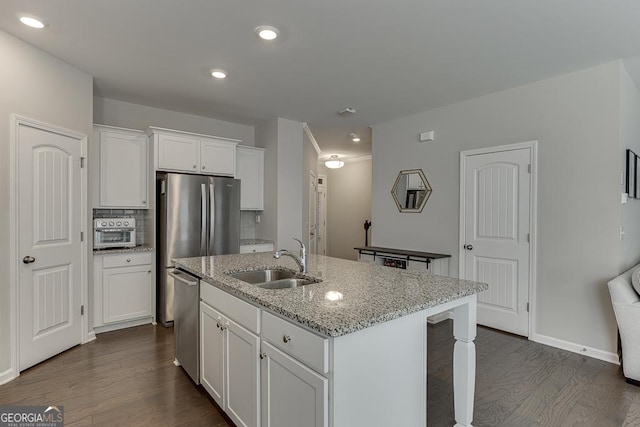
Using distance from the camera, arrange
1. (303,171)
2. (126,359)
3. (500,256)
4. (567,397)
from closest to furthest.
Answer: (567,397) → (126,359) → (500,256) → (303,171)

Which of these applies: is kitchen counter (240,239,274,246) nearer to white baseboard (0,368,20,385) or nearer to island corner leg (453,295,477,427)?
white baseboard (0,368,20,385)

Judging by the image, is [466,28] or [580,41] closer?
[466,28]

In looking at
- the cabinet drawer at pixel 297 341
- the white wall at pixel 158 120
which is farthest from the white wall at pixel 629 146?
the white wall at pixel 158 120

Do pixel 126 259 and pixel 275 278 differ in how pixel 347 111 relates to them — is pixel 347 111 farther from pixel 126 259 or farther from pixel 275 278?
pixel 126 259

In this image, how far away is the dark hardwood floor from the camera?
213 cm

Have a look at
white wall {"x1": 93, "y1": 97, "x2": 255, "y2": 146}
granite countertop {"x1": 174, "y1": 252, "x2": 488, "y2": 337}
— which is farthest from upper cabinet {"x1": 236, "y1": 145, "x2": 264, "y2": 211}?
granite countertop {"x1": 174, "y1": 252, "x2": 488, "y2": 337}

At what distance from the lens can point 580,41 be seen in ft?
8.57

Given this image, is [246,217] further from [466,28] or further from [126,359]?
[466,28]

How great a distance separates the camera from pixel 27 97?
2.72 meters

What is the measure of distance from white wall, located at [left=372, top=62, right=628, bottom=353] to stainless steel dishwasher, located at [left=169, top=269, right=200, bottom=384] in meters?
3.02

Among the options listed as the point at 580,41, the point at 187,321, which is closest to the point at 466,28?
the point at 580,41

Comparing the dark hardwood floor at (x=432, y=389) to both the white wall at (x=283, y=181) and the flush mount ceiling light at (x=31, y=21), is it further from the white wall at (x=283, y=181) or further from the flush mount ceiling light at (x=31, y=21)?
the flush mount ceiling light at (x=31, y=21)

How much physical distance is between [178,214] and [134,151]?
0.88 m

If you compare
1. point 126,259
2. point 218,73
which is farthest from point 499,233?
point 126,259
